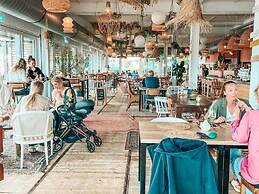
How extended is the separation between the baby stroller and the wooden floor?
0.22m

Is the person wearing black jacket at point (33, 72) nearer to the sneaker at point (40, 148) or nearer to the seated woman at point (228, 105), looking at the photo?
the sneaker at point (40, 148)

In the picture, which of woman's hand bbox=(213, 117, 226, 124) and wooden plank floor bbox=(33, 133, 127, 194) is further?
wooden plank floor bbox=(33, 133, 127, 194)

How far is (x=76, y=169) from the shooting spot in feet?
15.5

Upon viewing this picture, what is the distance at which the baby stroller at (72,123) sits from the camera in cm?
568

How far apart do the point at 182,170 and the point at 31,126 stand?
117 inches

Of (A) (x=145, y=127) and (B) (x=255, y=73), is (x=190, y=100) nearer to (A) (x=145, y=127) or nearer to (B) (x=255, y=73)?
(B) (x=255, y=73)

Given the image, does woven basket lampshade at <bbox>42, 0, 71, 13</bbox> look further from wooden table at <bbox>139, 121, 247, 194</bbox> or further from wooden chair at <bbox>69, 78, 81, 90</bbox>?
wooden chair at <bbox>69, 78, 81, 90</bbox>

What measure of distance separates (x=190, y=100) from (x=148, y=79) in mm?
4102

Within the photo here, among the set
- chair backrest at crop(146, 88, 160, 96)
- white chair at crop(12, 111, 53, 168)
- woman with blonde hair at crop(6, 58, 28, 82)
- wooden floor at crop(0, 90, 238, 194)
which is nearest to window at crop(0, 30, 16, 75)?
woman with blonde hair at crop(6, 58, 28, 82)

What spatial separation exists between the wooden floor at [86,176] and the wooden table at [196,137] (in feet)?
3.06

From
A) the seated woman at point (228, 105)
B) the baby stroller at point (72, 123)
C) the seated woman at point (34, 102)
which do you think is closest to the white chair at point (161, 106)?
the baby stroller at point (72, 123)

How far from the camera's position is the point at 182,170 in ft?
7.73

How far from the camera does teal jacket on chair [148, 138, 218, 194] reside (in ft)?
7.63

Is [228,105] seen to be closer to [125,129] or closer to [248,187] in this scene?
[248,187]
